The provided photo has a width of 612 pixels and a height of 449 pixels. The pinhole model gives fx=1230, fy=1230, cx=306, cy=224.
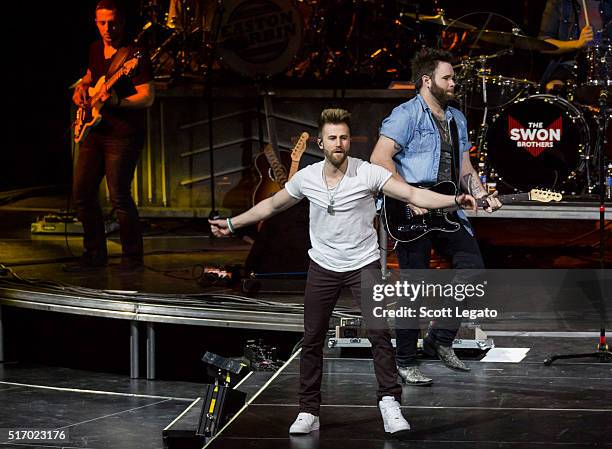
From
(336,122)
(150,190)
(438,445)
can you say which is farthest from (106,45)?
(438,445)

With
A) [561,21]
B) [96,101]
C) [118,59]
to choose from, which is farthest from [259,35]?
[561,21]

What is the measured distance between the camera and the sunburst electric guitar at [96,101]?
8984 mm

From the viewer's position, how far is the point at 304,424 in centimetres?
553

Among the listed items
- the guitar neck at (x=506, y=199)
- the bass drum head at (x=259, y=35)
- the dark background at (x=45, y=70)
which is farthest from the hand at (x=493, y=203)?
the dark background at (x=45, y=70)

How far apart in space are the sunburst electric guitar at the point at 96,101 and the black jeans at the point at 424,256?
339cm

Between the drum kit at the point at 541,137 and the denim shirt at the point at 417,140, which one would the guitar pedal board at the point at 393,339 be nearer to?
the denim shirt at the point at 417,140

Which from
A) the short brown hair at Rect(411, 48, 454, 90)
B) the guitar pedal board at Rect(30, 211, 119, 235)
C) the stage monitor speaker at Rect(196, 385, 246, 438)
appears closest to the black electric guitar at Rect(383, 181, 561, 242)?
the short brown hair at Rect(411, 48, 454, 90)

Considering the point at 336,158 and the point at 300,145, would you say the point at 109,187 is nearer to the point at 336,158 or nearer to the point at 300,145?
the point at 300,145

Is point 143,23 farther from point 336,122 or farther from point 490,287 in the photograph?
point 336,122

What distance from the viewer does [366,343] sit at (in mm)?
7008

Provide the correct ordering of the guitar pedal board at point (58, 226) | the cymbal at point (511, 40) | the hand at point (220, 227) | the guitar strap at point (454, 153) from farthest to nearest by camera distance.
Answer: the guitar pedal board at point (58, 226)
the cymbal at point (511, 40)
the guitar strap at point (454, 153)
the hand at point (220, 227)

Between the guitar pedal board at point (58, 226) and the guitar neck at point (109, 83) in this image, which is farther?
the guitar pedal board at point (58, 226)

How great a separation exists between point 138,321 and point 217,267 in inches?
30.3

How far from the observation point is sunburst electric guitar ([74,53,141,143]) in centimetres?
898
